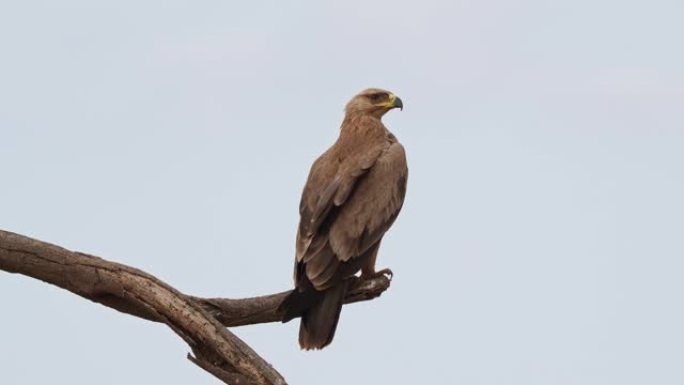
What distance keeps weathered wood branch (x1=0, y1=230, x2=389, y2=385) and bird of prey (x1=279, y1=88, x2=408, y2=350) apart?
0.82 m

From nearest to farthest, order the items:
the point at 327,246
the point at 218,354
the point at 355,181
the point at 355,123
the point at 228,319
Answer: the point at 218,354, the point at 228,319, the point at 327,246, the point at 355,181, the point at 355,123

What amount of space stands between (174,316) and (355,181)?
101 inches

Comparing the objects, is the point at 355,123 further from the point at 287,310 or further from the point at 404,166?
the point at 287,310

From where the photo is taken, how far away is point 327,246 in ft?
27.6

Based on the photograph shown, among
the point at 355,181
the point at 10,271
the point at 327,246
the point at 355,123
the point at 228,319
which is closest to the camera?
the point at 10,271

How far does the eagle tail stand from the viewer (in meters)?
7.90

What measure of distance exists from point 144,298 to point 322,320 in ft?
5.00

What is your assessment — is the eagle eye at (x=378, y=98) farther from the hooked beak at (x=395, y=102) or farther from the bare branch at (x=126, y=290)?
the bare branch at (x=126, y=290)

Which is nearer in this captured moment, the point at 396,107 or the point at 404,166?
the point at 404,166

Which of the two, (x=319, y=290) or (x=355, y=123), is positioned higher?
(x=355, y=123)

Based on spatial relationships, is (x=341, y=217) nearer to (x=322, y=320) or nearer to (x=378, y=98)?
(x=322, y=320)

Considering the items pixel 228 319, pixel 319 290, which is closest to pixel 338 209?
pixel 319 290

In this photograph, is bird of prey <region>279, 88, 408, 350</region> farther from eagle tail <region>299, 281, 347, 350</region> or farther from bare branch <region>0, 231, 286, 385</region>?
bare branch <region>0, 231, 286, 385</region>

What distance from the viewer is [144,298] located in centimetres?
688
